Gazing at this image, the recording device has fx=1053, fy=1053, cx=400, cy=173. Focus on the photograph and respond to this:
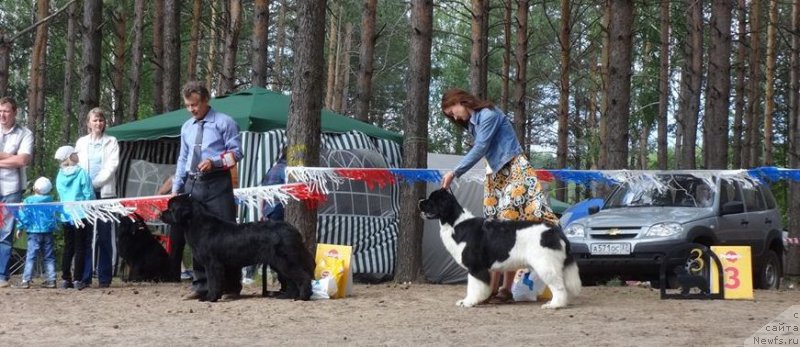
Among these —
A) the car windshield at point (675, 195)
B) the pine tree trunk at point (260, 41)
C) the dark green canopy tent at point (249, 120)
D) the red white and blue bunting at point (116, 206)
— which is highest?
the pine tree trunk at point (260, 41)

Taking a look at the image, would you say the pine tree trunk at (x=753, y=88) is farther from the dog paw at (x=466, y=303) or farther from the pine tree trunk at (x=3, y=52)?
the dog paw at (x=466, y=303)

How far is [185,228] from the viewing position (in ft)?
28.4

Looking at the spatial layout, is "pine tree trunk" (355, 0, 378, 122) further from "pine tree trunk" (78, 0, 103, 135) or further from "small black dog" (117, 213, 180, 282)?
"small black dog" (117, 213, 180, 282)

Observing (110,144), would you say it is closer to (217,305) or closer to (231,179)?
(231,179)

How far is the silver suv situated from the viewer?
442 inches

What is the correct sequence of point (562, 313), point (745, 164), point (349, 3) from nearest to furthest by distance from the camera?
point (562, 313) → point (745, 164) → point (349, 3)

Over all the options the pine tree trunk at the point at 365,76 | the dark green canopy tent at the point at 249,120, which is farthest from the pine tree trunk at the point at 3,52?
the pine tree trunk at the point at 365,76

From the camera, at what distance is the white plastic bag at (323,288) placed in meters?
8.91

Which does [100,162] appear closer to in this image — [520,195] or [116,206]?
[116,206]

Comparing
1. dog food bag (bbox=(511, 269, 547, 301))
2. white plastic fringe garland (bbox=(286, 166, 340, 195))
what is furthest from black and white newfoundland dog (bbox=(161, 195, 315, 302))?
dog food bag (bbox=(511, 269, 547, 301))

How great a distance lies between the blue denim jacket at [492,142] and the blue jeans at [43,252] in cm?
466

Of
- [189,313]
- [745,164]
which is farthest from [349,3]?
[189,313]

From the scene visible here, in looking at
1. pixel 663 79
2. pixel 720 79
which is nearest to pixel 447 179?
pixel 720 79

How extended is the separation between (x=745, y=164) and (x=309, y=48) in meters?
23.3
